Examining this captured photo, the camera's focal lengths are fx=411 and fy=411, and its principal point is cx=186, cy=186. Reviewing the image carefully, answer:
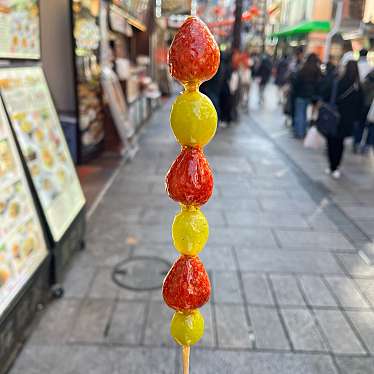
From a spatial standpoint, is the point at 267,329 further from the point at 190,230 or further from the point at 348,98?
the point at 348,98

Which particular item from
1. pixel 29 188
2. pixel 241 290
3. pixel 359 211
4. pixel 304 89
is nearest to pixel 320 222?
pixel 359 211

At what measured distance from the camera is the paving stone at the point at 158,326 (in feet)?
10.4

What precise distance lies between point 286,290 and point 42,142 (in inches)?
107

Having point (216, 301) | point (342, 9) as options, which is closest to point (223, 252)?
point (216, 301)

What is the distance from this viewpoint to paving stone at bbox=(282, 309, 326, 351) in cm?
318

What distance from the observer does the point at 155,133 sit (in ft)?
38.3

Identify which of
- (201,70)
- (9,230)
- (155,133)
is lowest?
(155,133)

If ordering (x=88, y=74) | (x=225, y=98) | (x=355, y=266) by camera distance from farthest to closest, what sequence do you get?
1. (x=225, y=98)
2. (x=88, y=74)
3. (x=355, y=266)

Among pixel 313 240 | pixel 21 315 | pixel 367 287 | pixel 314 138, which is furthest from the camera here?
pixel 314 138

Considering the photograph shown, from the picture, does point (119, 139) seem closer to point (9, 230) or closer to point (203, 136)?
point (9, 230)

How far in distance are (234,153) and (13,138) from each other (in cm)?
685

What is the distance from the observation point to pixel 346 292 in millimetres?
3979

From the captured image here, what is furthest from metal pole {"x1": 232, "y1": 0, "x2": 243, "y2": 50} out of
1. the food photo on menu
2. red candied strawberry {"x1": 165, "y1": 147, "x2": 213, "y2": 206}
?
red candied strawberry {"x1": 165, "y1": 147, "x2": 213, "y2": 206}

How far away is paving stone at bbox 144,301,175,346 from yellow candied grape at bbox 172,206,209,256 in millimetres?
1787
